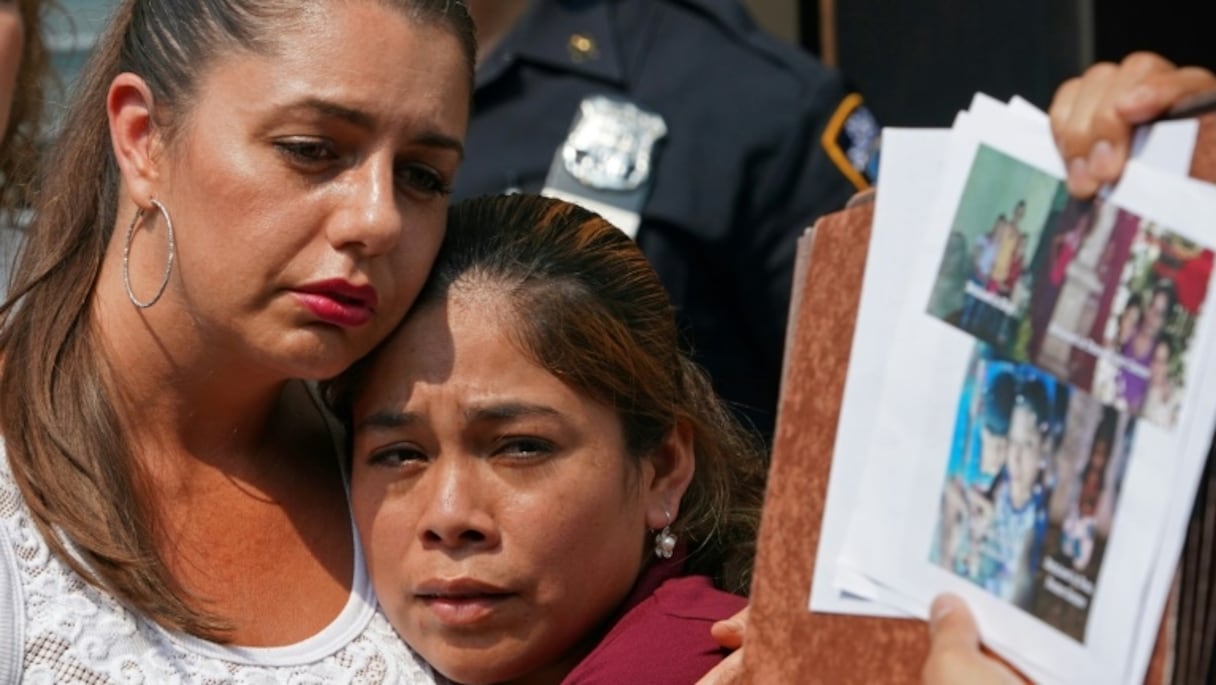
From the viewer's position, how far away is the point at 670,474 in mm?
2240

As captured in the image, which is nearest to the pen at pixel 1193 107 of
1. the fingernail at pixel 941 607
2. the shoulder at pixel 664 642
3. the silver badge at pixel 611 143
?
the fingernail at pixel 941 607

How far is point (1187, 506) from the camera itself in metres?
1.32

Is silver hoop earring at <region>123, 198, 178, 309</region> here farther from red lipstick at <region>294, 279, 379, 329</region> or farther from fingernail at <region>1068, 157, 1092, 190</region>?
fingernail at <region>1068, 157, 1092, 190</region>

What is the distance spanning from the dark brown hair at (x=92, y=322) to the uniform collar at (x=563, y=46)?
3.68 ft

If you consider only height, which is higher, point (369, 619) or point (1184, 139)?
point (1184, 139)

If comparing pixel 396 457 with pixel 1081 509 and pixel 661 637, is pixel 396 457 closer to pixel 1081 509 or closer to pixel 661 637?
pixel 661 637

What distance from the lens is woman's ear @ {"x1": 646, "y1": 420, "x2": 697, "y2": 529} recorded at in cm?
220

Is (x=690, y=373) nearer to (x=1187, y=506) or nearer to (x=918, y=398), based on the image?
(x=918, y=398)

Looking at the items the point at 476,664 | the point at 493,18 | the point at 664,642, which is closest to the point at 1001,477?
the point at 664,642

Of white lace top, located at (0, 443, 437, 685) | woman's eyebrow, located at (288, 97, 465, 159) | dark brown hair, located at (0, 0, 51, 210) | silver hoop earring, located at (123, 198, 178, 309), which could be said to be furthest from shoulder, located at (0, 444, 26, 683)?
dark brown hair, located at (0, 0, 51, 210)

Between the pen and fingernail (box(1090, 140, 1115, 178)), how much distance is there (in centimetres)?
4

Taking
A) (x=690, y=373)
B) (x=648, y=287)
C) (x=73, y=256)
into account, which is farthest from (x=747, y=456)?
(x=73, y=256)

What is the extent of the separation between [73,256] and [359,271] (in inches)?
14.7

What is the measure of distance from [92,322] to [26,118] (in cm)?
70
